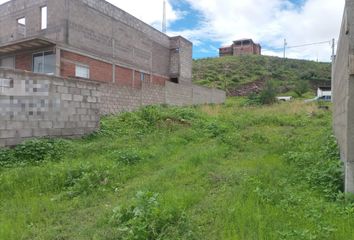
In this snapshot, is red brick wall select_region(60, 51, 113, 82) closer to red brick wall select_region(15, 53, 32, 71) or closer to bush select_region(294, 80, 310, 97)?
red brick wall select_region(15, 53, 32, 71)

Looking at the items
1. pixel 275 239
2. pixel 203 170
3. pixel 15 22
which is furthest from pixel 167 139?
pixel 15 22

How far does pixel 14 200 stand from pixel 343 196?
4.69 m

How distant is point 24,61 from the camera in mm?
15844

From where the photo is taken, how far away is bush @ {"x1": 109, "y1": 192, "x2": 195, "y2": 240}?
10.2 feet

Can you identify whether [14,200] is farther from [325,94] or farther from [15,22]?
[325,94]

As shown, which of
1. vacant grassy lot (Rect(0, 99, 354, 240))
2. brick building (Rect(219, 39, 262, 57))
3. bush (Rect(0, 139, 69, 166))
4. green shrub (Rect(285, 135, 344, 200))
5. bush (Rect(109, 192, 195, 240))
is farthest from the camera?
brick building (Rect(219, 39, 262, 57))

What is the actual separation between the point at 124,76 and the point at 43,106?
12732mm

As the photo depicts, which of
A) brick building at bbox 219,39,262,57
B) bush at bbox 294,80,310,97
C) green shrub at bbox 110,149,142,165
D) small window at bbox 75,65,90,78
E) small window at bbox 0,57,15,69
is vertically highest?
brick building at bbox 219,39,262,57

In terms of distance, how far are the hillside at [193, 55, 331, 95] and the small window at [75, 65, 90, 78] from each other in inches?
1003

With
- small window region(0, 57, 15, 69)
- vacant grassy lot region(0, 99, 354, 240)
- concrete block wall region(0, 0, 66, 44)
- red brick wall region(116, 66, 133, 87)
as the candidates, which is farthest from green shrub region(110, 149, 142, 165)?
red brick wall region(116, 66, 133, 87)

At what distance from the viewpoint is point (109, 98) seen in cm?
1305

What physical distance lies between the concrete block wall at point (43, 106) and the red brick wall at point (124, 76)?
34.0 ft

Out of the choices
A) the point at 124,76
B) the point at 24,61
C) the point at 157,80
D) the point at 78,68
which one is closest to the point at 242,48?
the point at 157,80

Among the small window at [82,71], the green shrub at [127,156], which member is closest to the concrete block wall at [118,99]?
the small window at [82,71]
